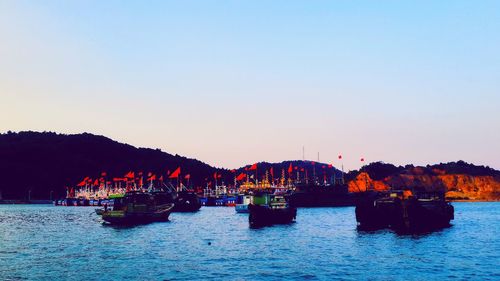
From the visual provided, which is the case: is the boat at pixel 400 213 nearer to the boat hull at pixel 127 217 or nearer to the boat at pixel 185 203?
the boat hull at pixel 127 217

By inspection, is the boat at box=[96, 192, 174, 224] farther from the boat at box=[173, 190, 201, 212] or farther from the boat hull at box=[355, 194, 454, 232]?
the boat at box=[173, 190, 201, 212]

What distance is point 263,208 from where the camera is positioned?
98688 mm

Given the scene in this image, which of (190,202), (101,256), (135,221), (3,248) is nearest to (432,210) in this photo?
(135,221)

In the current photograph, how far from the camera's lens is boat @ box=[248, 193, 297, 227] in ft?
320

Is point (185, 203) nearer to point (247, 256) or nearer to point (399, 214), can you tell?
point (399, 214)

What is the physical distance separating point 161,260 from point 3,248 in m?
26.1

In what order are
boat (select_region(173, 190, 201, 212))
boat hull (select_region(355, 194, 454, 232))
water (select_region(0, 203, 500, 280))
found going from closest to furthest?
water (select_region(0, 203, 500, 280)), boat hull (select_region(355, 194, 454, 232)), boat (select_region(173, 190, 201, 212))

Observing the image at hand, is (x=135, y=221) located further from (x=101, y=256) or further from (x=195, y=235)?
(x=101, y=256)

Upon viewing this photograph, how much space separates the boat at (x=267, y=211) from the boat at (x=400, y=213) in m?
17.4

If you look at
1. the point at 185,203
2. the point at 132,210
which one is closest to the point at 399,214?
the point at 132,210

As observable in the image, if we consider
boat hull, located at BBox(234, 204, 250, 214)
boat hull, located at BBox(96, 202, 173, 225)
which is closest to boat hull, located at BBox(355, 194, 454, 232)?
boat hull, located at BBox(96, 202, 173, 225)

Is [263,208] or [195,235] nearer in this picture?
[195,235]

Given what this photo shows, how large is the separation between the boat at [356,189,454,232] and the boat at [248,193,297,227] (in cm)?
1741

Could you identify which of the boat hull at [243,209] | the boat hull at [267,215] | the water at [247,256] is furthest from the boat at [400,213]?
the boat hull at [243,209]
